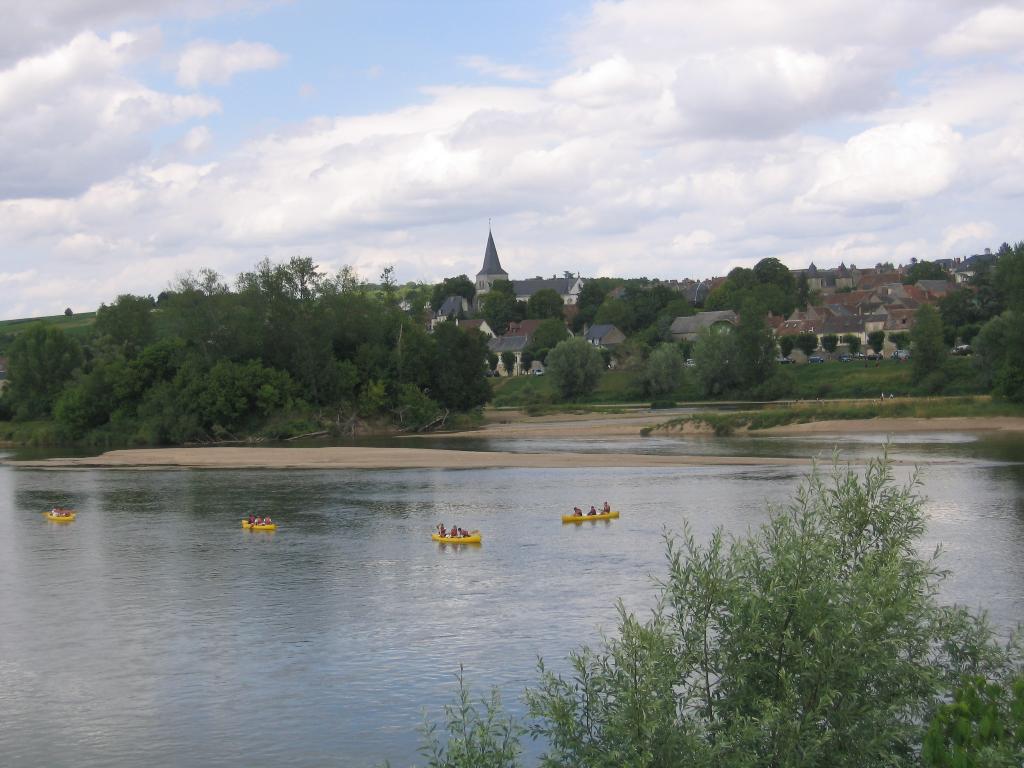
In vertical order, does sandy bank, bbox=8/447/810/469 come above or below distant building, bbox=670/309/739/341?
below

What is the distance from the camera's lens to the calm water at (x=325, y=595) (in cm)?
2530

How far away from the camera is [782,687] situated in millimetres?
15625

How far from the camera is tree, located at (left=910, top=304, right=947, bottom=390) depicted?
10719cm

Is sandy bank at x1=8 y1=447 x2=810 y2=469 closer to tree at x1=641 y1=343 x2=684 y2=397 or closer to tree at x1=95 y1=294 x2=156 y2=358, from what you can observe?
tree at x1=95 y1=294 x2=156 y2=358

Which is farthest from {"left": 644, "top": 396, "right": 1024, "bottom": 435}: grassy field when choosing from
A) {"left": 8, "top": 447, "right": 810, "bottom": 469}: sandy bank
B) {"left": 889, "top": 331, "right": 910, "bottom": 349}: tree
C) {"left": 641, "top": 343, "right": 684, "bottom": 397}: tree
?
{"left": 889, "top": 331, "right": 910, "bottom": 349}: tree

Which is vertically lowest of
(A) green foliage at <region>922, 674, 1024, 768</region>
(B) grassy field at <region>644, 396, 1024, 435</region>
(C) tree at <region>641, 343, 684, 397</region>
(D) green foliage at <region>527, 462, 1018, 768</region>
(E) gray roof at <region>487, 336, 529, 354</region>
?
(B) grassy field at <region>644, 396, 1024, 435</region>

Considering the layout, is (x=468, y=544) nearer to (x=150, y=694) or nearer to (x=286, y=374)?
(x=150, y=694)

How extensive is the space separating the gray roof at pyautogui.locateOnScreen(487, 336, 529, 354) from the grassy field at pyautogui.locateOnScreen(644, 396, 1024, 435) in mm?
80195

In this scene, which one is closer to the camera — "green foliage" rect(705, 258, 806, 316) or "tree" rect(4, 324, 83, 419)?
"tree" rect(4, 324, 83, 419)

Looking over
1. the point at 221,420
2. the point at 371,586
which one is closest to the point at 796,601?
the point at 371,586

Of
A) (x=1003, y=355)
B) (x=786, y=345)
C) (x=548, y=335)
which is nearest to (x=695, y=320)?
(x=548, y=335)

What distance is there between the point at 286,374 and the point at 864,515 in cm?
9369

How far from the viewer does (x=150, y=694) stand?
89.0ft

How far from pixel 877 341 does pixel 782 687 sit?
137 metres
